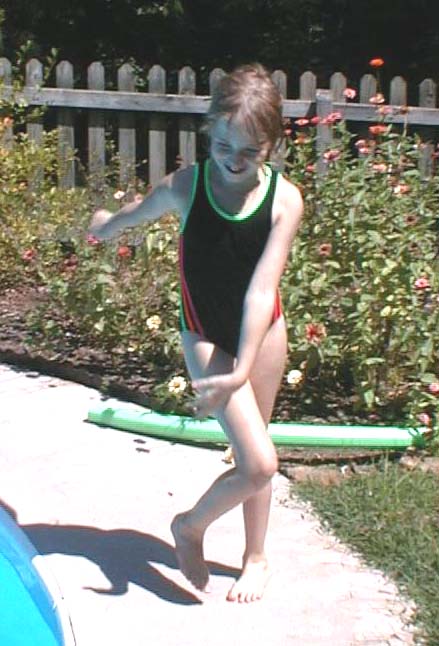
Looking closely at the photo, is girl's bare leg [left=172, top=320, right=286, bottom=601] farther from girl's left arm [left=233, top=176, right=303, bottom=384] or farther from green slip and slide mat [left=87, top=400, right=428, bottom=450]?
green slip and slide mat [left=87, top=400, right=428, bottom=450]

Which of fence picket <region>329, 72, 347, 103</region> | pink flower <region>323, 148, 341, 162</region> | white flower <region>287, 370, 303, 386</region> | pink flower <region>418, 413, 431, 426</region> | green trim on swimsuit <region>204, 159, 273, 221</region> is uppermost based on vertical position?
fence picket <region>329, 72, 347, 103</region>

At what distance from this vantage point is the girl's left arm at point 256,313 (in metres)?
3.41

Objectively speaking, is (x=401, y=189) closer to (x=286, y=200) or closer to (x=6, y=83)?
(x=286, y=200)

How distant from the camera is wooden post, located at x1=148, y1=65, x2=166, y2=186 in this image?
878 centimetres

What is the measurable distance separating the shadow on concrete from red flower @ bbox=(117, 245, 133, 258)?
172cm

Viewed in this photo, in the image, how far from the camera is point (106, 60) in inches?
508

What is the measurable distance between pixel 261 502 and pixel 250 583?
0.91 feet

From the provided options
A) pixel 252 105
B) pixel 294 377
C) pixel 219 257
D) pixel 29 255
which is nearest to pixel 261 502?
pixel 219 257

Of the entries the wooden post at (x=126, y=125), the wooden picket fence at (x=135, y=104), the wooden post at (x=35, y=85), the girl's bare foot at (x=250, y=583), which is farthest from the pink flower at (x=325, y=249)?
the wooden post at (x=35, y=85)

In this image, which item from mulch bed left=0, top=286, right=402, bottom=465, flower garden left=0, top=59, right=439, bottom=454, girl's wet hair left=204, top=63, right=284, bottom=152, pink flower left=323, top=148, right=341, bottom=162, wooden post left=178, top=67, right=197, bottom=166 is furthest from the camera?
wooden post left=178, top=67, right=197, bottom=166

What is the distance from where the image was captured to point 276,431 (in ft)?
16.4

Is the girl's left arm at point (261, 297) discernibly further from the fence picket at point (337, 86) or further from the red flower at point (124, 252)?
the fence picket at point (337, 86)

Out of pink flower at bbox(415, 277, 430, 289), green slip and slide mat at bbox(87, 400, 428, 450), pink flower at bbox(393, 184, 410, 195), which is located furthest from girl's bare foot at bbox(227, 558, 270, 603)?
pink flower at bbox(393, 184, 410, 195)

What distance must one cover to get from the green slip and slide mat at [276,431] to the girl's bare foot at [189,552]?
983mm
